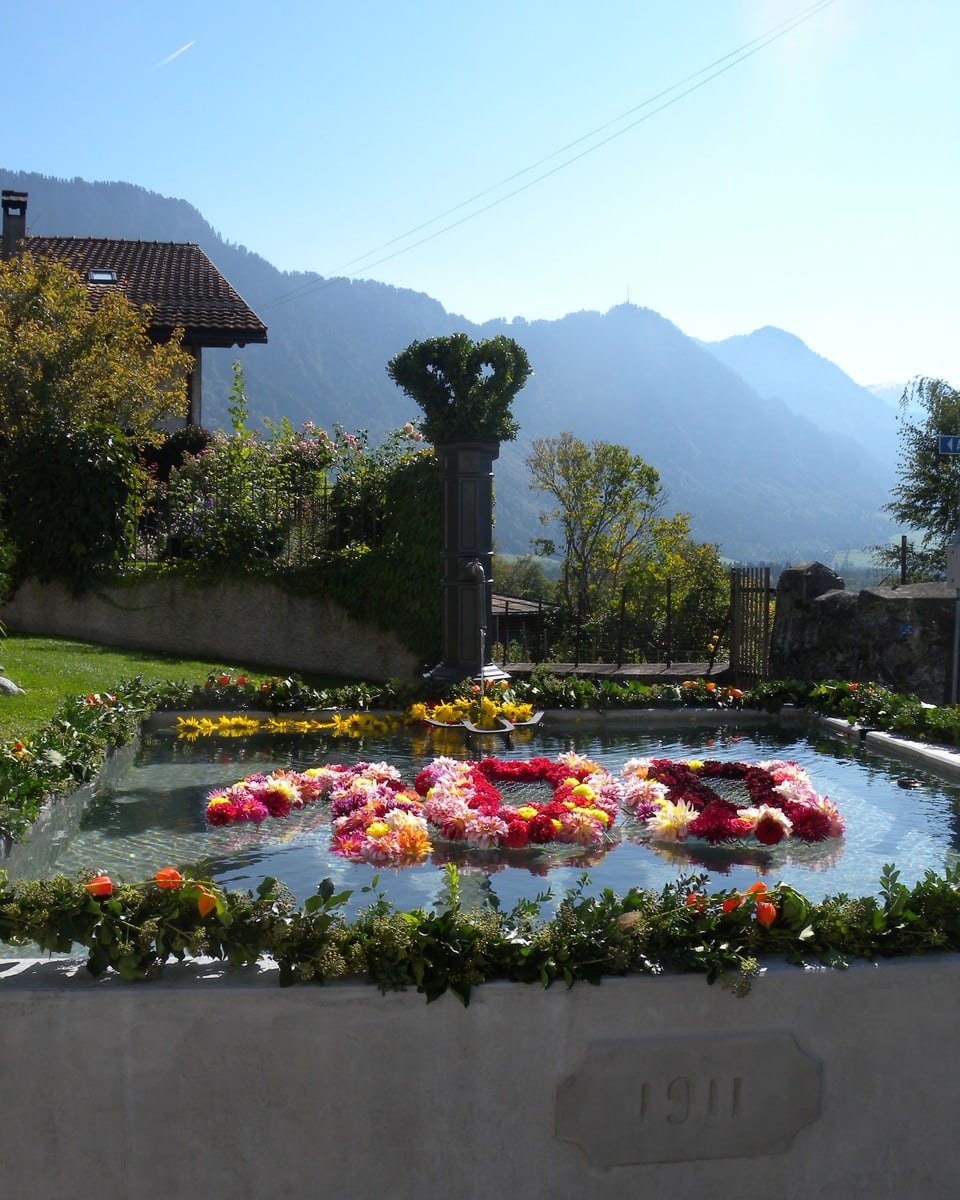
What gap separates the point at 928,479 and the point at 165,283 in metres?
16.6

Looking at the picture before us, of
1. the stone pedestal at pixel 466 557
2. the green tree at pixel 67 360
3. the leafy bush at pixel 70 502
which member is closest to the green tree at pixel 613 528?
the green tree at pixel 67 360

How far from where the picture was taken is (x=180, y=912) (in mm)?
3115

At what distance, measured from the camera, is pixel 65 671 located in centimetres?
989

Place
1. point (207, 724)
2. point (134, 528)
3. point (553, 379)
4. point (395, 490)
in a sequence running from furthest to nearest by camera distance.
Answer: point (553, 379) < point (134, 528) < point (395, 490) < point (207, 724)

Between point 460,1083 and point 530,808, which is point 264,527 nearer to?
point 530,808

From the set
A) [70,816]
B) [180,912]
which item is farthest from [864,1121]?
[70,816]

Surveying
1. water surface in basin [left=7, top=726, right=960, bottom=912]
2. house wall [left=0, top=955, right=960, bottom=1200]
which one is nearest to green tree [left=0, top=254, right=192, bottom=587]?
water surface in basin [left=7, top=726, right=960, bottom=912]

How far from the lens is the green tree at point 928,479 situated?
2341 cm

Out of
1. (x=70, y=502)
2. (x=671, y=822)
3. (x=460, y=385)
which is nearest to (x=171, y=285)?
(x=70, y=502)

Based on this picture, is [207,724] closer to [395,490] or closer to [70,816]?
[70,816]

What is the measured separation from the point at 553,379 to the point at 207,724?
620ft

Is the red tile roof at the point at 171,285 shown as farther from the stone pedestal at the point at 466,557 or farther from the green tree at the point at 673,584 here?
the stone pedestal at the point at 466,557

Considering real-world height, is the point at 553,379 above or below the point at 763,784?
above

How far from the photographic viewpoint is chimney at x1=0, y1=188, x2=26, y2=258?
860 inches
